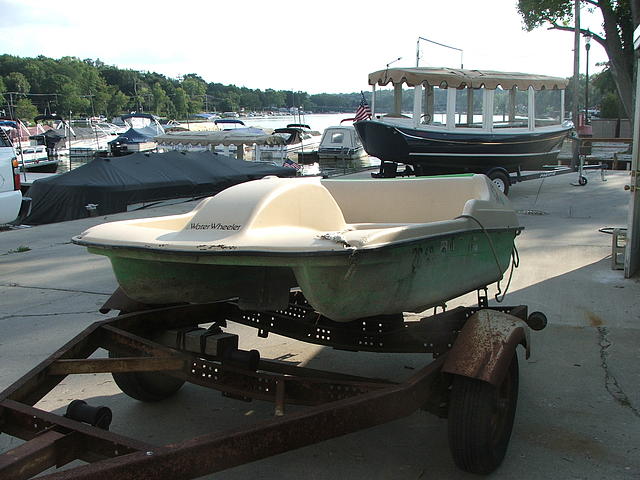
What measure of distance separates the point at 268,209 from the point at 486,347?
4.46 feet

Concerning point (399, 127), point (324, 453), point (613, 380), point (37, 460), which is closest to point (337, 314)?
point (324, 453)

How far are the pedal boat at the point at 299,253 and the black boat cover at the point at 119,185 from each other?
508 inches

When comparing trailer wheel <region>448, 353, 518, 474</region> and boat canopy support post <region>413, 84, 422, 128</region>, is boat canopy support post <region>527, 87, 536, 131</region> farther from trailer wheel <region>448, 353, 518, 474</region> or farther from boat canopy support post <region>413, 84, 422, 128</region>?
trailer wheel <region>448, 353, 518, 474</region>

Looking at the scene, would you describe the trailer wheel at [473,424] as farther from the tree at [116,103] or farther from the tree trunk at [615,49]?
the tree at [116,103]

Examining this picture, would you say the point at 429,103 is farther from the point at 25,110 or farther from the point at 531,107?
the point at 25,110

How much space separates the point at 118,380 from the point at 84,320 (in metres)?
2.25

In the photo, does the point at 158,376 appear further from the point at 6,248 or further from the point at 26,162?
the point at 26,162

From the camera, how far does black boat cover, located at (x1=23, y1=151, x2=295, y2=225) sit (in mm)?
16594

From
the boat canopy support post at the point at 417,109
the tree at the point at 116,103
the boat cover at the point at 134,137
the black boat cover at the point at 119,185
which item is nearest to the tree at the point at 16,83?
the tree at the point at 116,103

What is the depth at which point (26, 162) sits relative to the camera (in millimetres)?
30297

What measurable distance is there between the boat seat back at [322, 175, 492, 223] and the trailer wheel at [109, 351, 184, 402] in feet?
6.64

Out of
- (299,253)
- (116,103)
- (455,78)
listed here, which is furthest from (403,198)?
(116,103)

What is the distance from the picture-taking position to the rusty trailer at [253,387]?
2762 mm

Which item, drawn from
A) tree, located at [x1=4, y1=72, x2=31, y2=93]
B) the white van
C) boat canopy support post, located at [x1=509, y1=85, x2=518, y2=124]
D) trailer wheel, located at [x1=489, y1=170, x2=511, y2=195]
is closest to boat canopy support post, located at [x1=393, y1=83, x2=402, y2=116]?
boat canopy support post, located at [x1=509, y1=85, x2=518, y2=124]
